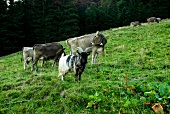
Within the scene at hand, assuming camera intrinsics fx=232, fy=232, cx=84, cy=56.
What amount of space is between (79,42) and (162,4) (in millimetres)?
45357

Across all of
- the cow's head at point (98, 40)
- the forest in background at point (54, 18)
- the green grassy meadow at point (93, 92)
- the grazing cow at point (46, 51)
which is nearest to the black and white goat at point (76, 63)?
the green grassy meadow at point (93, 92)

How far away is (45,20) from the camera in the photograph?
42938mm

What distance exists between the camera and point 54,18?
150 feet

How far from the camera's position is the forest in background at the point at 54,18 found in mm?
38656

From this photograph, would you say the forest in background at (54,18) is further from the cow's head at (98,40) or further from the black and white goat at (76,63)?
the black and white goat at (76,63)

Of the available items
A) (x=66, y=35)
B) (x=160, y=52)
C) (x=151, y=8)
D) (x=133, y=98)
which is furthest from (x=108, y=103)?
(x=151, y=8)

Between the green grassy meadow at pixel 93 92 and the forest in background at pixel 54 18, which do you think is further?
the forest in background at pixel 54 18

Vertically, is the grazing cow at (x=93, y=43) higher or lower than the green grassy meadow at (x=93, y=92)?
higher

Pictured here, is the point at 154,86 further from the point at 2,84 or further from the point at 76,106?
the point at 2,84

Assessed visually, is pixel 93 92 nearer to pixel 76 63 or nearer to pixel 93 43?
pixel 76 63

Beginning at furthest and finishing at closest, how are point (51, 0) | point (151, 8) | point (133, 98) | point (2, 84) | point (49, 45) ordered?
point (151, 8) < point (51, 0) < point (49, 45) < point (2, 84) < point (133, 98)

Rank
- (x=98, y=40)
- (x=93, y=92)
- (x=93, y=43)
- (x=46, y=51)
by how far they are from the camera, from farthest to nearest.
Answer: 1. (x=98, y=40)
2. (x=93, y=43)
3. (x=46, y=51)
4. (x=93, y=92)

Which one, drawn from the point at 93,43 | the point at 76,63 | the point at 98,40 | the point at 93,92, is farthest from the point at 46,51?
the point at 93,92

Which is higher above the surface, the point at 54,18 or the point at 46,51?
the point at 54,18
